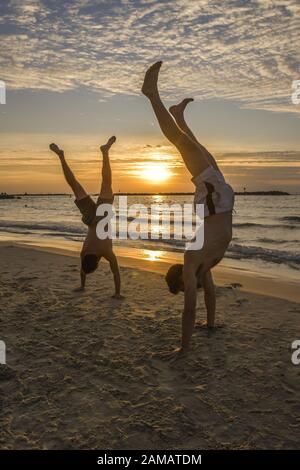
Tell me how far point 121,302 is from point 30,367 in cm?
307

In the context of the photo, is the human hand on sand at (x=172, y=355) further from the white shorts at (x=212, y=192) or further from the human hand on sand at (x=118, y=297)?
the human hand on sand at (x=118, y=297)

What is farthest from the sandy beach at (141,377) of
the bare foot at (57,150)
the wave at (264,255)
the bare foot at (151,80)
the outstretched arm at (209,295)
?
the wave at (264,255)

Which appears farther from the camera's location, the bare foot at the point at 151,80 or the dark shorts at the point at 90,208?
the dark shorts at the point at 90,208

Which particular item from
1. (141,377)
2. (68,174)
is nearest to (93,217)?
(68,174)

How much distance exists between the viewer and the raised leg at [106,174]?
8148mm

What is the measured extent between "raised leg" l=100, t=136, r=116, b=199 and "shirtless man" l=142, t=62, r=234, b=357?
3.23 m

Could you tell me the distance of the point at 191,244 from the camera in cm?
517

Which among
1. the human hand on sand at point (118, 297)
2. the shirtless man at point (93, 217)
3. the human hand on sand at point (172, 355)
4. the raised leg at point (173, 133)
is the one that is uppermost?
the raised leg at point (173, 133)

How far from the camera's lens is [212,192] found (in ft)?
16.4

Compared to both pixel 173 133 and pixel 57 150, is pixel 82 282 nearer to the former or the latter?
pixel 57 150

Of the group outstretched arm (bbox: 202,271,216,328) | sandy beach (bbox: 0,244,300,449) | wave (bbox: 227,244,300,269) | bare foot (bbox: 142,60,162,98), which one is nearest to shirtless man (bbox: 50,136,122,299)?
sandy beach (bbox: 0,244,300,449)

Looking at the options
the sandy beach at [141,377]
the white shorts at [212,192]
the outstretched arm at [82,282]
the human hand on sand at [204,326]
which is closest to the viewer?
the sandy beach at [141,377]

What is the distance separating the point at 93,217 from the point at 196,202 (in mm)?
3302
